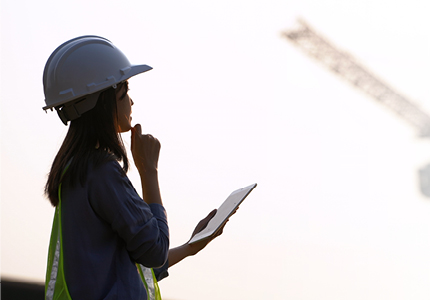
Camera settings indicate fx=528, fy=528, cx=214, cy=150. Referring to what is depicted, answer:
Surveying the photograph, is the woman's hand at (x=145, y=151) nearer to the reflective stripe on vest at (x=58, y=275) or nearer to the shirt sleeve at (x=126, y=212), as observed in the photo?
the shirt sleeve at (x=126, y=212)

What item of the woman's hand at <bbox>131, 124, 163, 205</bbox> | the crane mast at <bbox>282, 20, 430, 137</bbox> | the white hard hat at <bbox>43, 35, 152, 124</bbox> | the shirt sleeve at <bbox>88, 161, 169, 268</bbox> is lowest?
the shirt sleeve at <bbox>88, 161, 169, 268</bbox>

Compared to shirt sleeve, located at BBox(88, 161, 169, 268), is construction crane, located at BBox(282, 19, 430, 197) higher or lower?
higher

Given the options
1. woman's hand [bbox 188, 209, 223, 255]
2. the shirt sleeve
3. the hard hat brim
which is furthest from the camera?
woman's hand [bbox 188, 209, 223, 255]

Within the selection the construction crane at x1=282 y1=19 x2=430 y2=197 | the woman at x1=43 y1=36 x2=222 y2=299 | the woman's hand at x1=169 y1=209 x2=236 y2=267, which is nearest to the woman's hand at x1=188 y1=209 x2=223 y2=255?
the woman's hand at x1=169 y1=209 x2=236 y2=267

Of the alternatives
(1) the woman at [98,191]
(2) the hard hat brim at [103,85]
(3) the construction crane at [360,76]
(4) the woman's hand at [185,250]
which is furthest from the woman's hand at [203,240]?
(3) the construction crane at [360,76]

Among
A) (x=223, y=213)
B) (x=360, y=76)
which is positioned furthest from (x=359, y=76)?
(x=223, y=213)

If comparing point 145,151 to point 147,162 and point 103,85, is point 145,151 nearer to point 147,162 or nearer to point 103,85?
point 147,162

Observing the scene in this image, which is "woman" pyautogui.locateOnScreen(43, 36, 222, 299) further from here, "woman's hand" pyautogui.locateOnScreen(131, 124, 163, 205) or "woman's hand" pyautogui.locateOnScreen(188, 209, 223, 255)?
"woman's hand" pyautogui.locateOnScreen(188, 209, 223, 255)

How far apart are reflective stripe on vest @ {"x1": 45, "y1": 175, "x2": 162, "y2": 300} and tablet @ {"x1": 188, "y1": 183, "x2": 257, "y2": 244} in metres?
0.19

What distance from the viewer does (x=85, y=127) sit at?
1390 millimetres

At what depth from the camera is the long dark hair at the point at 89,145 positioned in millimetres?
1323

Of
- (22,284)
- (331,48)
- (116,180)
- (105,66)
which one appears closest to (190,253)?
(116,180)

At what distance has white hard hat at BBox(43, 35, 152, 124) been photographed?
55.7 inches

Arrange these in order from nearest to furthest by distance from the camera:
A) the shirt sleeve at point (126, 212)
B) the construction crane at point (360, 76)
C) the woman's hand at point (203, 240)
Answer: the shirt sleeve at point (126, 212) < the woman's hand at point (203, 240) < the construction crane at point (360, 76)
